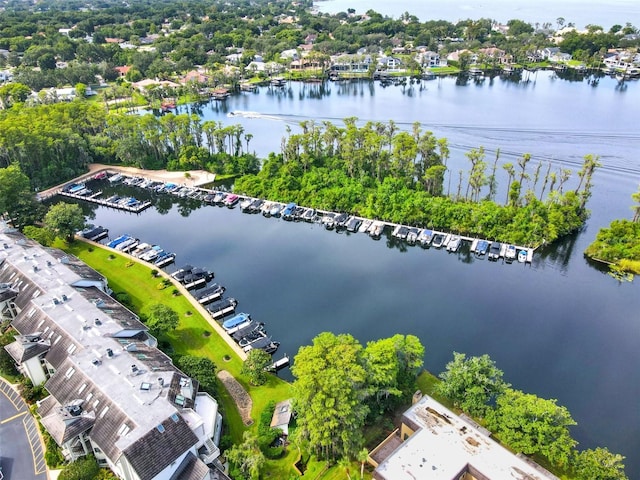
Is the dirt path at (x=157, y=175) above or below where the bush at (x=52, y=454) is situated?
below

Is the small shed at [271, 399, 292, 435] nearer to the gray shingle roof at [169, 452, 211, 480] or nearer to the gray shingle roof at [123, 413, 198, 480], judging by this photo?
the gray shingle roof at [169, 452, 211, 480]

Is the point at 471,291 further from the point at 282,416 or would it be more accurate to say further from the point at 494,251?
the point at 282,416

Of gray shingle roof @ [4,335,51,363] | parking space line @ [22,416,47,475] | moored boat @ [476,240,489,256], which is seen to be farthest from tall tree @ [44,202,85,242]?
moored boat @ [476,240,489,256]

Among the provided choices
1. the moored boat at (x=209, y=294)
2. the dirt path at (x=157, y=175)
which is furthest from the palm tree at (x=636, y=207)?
the dirt path at (x=157, y=175)

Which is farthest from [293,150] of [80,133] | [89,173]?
[80,133]

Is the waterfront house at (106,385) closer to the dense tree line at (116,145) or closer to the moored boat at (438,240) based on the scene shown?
the moored boat at (438,240)
